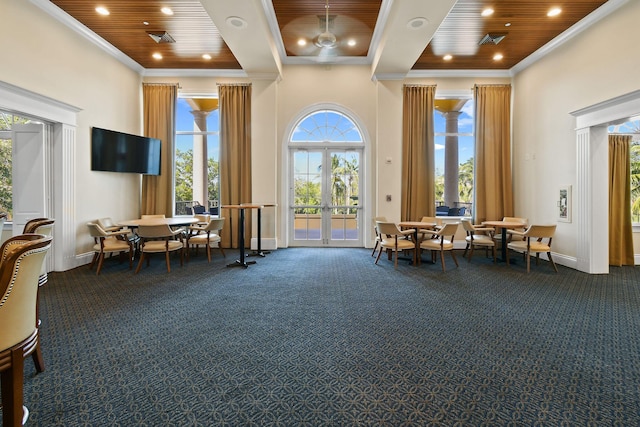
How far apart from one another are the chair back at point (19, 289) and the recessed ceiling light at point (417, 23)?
5239mm

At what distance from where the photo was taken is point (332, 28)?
5.41 metres

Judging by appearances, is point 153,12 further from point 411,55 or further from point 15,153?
point 411,55

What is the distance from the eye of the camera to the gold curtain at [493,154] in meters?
6.63

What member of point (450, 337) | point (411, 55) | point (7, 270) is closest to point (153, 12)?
point (411, 55)

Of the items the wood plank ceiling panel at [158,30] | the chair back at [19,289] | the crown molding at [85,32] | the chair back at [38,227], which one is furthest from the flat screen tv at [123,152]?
the chair back at [19,289]

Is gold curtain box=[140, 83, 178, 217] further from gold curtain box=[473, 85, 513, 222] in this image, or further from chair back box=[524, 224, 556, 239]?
chair back box=[524, 224, 556, 239]

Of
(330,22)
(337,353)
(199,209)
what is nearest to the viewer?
(337,353)

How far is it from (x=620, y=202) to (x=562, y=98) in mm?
2150

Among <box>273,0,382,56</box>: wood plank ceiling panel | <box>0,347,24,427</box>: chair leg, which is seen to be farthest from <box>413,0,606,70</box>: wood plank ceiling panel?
<box>0,347,24,427</box>: chair leg

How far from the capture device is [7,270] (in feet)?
4.42

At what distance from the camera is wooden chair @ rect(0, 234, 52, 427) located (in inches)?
52.6

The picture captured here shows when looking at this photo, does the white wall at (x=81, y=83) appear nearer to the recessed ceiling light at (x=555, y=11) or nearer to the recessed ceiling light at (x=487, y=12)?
the recessed ceiling light at (x=487, y=12)

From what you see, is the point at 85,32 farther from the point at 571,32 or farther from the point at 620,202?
the point at 620,202

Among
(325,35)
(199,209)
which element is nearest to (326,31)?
(325,35)
